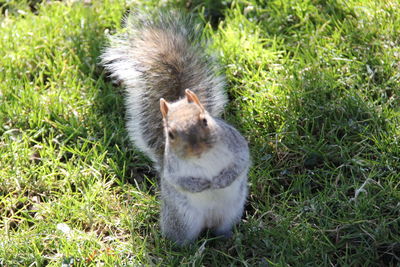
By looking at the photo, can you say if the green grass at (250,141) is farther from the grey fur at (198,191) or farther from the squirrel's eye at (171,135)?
the squirrel's eye at (171,135)

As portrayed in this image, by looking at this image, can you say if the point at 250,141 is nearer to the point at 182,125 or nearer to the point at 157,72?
the point at 157,72

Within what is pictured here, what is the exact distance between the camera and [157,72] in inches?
85.6

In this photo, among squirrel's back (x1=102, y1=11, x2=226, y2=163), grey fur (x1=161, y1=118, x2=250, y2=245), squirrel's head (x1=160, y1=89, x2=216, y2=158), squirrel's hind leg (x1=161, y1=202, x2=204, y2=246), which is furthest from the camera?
squirrel's back (x1=102, y1=11, x2=226, y2=163)

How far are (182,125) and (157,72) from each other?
53 centimetres

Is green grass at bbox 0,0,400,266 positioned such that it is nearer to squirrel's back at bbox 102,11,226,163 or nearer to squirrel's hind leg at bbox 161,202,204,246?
squirrel's hind leg at bbox 161,202,204,246

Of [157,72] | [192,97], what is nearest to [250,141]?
[157,72]

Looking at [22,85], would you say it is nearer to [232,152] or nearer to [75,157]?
[75,157]

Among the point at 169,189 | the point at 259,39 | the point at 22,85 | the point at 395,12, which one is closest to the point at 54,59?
the point at 22,85

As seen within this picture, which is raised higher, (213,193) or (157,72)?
(157,72)

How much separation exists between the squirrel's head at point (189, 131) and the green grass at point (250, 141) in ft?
Answer: 1.39

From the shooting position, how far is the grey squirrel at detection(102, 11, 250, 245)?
1.75 metres

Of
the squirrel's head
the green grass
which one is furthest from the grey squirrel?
the green grass

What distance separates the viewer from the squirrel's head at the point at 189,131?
1690 millimetres

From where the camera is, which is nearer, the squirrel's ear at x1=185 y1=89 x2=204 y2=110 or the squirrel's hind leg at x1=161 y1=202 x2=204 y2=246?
the squirrel's ear at x1=185 y1=89 x2=204 y2=110
